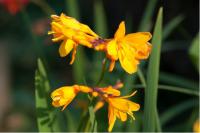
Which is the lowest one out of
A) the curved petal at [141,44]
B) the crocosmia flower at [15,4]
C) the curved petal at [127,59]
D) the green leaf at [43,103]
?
the green leaf at [43,103]

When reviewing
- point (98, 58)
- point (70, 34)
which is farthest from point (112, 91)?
point (98, 58)

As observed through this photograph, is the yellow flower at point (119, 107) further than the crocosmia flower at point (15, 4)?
No

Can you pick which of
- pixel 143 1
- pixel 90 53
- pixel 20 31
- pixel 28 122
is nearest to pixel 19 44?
pixel 20 31

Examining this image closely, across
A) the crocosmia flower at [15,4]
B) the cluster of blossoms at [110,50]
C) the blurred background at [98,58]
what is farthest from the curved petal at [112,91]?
the crocosmia flower at [15,4]

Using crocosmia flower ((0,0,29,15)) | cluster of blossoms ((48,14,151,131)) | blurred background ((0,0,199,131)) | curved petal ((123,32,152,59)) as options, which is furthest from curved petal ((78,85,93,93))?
crocosmia flower ((0,0,29,15))

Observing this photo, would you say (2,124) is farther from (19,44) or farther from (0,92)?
Result: (19,44)

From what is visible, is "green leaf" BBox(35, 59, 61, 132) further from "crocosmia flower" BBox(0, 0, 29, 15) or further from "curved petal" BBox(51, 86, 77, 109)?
"crocosmia flower" BBox(0, 0, 29, 15)

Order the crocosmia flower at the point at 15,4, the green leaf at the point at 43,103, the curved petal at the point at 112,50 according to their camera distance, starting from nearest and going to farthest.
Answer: the curved petal at the point at 112,50, the green leaf at the point at 43,103, the crocosmia flower at the point at 15,4

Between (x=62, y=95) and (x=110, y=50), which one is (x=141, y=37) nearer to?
(x=110, y=50)

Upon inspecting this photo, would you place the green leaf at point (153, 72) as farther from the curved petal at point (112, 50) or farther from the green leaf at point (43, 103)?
the green leaf at point (43, 103)
